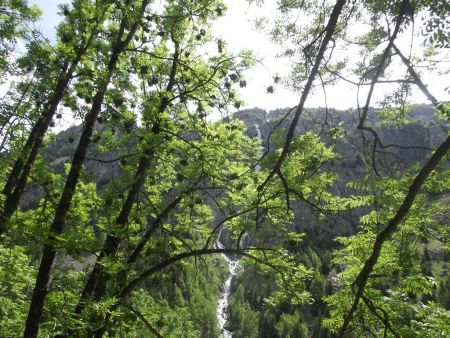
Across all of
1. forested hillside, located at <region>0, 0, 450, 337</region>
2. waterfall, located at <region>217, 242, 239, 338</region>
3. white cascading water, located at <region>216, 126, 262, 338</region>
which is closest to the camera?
forested hillside, located at <region>0, 0, 450, 337</region>

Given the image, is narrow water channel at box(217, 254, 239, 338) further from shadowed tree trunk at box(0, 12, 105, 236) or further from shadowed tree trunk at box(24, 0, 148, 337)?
shadowed tree trunk at box(24, 0, 148, 337)

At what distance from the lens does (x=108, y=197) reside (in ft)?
19.9

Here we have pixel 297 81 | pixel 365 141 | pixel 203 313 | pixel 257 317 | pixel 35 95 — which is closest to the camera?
pixel 365 141

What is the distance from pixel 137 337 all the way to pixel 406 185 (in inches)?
480

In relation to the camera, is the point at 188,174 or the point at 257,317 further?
the point at 257,317

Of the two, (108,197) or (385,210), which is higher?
(385,210)

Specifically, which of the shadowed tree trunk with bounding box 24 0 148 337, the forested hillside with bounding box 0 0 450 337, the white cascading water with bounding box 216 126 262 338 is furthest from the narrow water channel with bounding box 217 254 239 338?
the shadowed tree trunk with bounding box 24 0 148 337

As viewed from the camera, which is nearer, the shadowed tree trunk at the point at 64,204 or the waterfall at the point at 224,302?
the shadowed tree trunk at the point at 64,204

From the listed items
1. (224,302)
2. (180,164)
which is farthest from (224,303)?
(180,164)

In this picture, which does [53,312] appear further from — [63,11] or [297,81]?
[63,11]

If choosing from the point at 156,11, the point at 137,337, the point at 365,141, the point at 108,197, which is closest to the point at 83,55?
the point at 156,11

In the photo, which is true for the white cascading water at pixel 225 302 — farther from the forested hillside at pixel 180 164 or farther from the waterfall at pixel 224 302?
the forested hillside at pixel 180 164

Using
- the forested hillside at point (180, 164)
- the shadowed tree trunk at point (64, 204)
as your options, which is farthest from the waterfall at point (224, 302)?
the shadowed tree trunk at point (64, 204)

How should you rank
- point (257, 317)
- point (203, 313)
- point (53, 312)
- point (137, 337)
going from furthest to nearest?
point (257, 317) < point (203, 313) < point (137, 337) < point (53, 312)
